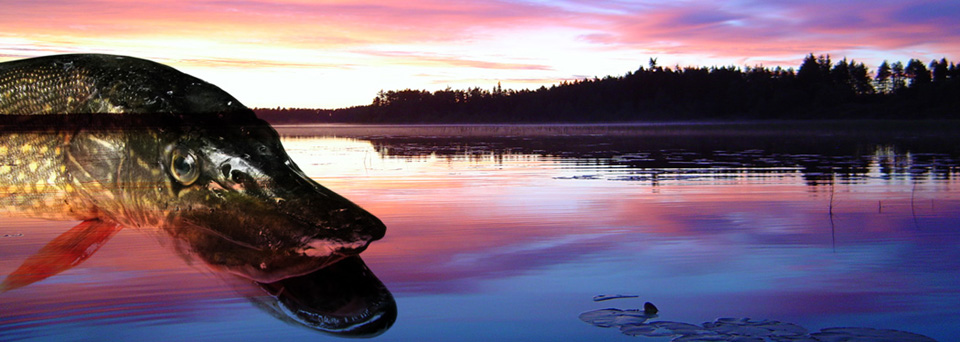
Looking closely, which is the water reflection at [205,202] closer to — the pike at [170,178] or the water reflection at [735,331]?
the pike at [170,178]

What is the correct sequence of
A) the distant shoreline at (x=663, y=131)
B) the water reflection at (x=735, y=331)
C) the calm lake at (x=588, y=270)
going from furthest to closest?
the distant shoreline at (x=663, y=131), the calm lake at (x=588, y=270), the water reflection at (x=735, y=331)

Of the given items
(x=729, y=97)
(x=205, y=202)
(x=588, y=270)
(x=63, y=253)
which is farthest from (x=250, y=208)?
(x=729, y=97)

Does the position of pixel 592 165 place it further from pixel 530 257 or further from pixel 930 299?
pixel 930 299

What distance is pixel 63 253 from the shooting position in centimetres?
119

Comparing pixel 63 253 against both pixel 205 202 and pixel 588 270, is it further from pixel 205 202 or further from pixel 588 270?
pixel 588 270

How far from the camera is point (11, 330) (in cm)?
389

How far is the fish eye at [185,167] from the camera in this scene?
→ 117 centimetres

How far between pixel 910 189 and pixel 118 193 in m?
14.0

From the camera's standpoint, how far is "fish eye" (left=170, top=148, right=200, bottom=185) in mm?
1167

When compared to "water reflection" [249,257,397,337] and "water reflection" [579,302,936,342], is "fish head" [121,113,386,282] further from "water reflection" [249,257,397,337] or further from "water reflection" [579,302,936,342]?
"water reflection" [579,302,936,342]

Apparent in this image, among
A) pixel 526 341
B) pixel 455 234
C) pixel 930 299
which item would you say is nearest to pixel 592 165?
pixel 455 234

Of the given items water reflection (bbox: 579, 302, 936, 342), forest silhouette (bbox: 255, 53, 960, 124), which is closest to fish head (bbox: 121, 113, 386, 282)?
water reflection (bbox: 579, 302, 936, 342)

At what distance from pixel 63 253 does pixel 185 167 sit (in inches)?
9.7

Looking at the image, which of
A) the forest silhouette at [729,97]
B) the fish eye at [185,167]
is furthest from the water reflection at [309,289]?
the forest silhouette at [729,97]
